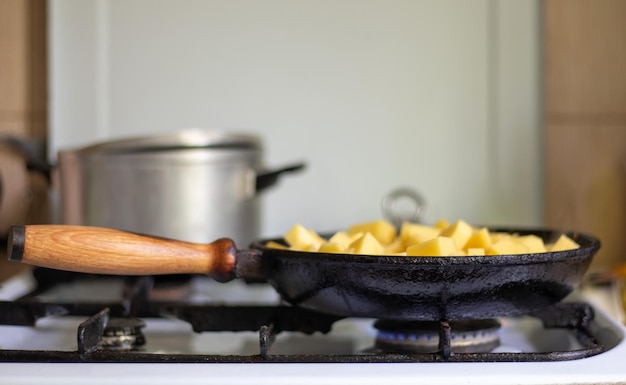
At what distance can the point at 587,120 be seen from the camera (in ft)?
3.95

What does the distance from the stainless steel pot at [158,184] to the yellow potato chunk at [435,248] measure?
39 centimetres

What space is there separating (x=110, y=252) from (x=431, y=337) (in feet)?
0.97

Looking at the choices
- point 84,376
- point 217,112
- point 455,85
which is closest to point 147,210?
point 217,112

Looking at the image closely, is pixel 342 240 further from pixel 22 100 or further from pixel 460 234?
pixel 22 100

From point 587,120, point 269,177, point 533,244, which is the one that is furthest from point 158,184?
point 587,120

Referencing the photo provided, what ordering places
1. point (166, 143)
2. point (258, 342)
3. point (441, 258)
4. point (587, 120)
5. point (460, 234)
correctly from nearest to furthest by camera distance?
1. point (441, 258)
2. point (460, 234)
3. point (258, 342)
4. point (166, 143)
5. point (587, 120)

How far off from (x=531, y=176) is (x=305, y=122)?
38cm

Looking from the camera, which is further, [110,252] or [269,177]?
[269,177]

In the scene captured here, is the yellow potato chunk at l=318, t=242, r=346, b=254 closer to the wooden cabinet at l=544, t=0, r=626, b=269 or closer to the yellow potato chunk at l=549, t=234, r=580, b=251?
the yellow potato chunk at l=549, t=234, r=580, b=251

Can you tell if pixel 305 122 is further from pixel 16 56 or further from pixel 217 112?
pixel 16 56

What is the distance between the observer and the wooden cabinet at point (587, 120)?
47.1 inches

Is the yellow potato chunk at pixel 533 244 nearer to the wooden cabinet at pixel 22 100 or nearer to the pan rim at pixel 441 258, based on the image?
the pan rim at pixel 441 258

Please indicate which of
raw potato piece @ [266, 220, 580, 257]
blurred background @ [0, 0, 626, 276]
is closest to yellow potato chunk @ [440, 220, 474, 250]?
raw potato piece @ [266, 220, 580, 257]

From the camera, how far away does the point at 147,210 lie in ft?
3.14
